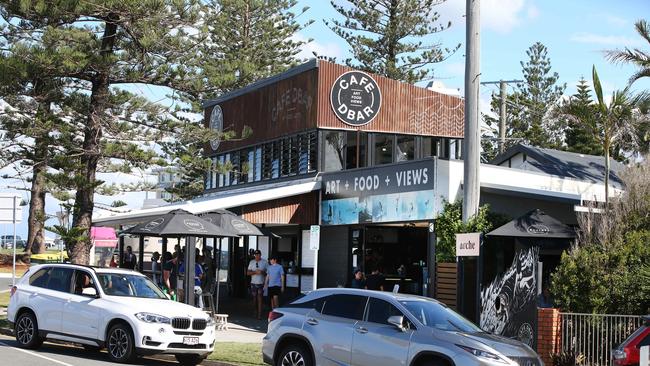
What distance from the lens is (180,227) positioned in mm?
20234

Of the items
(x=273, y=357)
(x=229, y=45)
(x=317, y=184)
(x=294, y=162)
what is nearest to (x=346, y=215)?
(x=317, y=184)

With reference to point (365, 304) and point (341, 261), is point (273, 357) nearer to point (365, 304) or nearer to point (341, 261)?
point (365, 304)

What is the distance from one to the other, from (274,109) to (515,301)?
46.3 ft

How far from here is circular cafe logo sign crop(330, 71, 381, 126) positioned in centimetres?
2711

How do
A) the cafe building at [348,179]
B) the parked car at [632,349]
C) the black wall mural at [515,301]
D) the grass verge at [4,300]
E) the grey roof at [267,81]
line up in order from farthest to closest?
the grass verge at [4,300], the grey roof at [267,81], the cafe building at [348,179], the black wall mural at [515,301], the parked car at [632,349]

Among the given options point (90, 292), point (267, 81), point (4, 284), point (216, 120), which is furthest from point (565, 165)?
point (4, 284)

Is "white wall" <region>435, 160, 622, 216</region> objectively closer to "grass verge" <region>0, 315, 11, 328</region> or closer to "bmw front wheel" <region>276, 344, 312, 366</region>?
"bmw front wheel" <region>276, 344, 312, 366</region>

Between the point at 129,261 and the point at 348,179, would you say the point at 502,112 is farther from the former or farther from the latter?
the point at 129,261

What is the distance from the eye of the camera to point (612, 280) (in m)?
15.9

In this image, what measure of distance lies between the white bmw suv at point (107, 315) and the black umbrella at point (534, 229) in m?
5.97

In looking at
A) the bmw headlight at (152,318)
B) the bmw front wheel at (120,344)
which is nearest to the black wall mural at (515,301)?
the bmw headlight at (152,318)

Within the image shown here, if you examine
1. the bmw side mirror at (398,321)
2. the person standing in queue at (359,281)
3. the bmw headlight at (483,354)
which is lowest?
the bmw headlight at (483,354)

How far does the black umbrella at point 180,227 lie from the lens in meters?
20.1

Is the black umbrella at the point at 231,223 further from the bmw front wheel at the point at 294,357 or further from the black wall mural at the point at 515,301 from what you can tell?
the bmw front wheel at the point at 294,357
